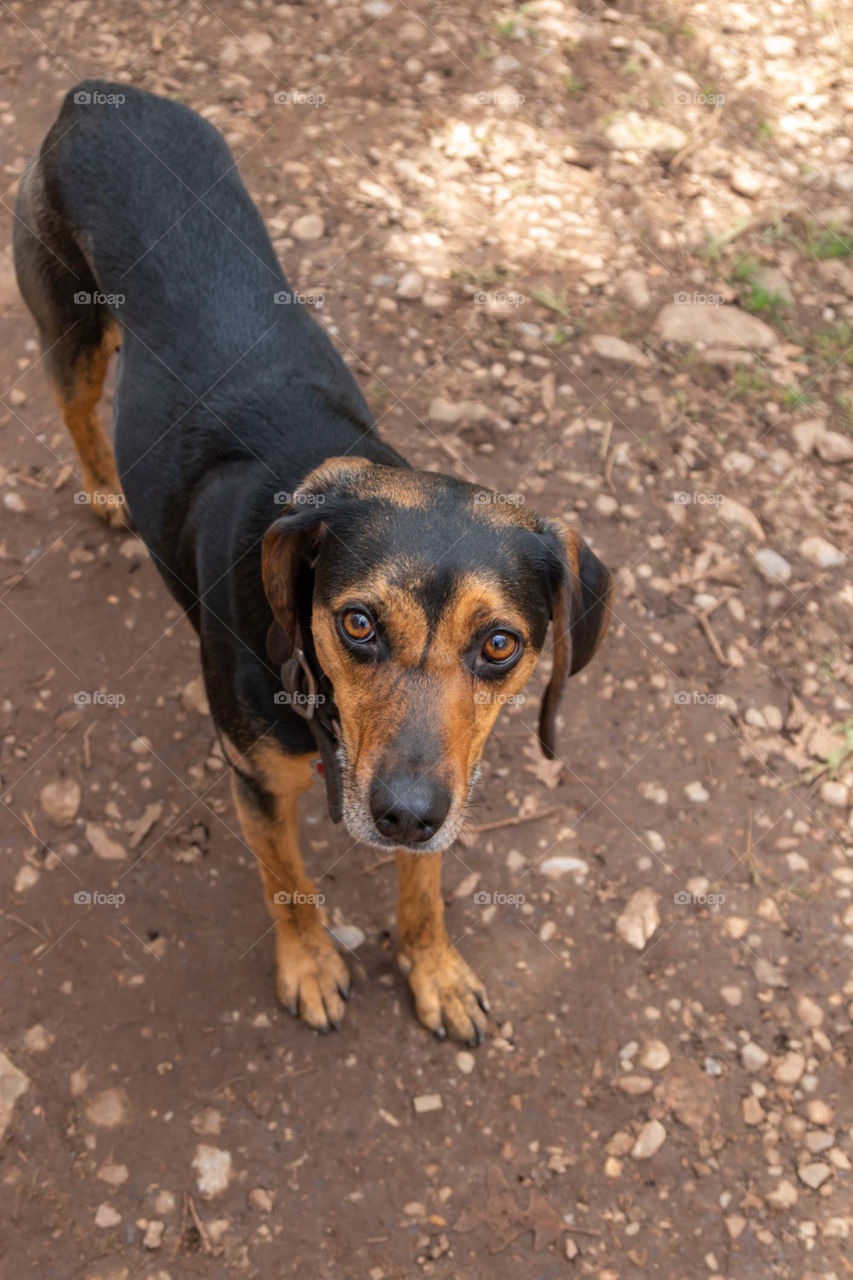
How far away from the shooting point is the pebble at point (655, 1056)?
13.1ft

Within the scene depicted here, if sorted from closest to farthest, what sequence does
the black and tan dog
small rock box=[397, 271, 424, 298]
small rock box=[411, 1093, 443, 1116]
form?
the black and tan dog
small rock box=[411, 1093, 443, 1116]
small rock box=[397, 271, 424, 298]

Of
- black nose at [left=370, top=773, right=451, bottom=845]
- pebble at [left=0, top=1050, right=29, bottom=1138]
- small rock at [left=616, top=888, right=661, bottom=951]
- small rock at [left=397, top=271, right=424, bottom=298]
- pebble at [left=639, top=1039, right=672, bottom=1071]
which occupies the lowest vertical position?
pebble at [left=0, top=1050, right=29, bottom=1138]

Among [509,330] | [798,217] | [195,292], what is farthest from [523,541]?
[798,217]

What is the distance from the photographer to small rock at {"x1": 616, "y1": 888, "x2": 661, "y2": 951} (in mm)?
4266

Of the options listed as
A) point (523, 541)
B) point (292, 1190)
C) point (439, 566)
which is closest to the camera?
point (439, 566)

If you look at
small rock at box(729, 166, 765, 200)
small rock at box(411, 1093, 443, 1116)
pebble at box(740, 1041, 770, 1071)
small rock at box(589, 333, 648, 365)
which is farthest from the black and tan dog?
small rock at box(729, 166, 765, 200)

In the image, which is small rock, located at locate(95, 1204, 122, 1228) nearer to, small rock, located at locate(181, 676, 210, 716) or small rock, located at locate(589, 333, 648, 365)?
small rock, located at locate(181, 676, 210, 716)

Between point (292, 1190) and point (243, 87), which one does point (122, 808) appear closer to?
point (292, 1190)

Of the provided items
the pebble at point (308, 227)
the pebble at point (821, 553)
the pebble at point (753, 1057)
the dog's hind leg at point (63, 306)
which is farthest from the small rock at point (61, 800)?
the pebble at point (821, 553)

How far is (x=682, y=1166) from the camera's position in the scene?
3.79 m

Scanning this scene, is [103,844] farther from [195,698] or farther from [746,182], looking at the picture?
[746,182]

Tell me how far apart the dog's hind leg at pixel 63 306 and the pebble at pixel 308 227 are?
1935 millimetres

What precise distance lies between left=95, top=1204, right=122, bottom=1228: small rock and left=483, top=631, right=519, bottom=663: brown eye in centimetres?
237

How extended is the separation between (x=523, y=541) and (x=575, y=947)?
1.97 m
